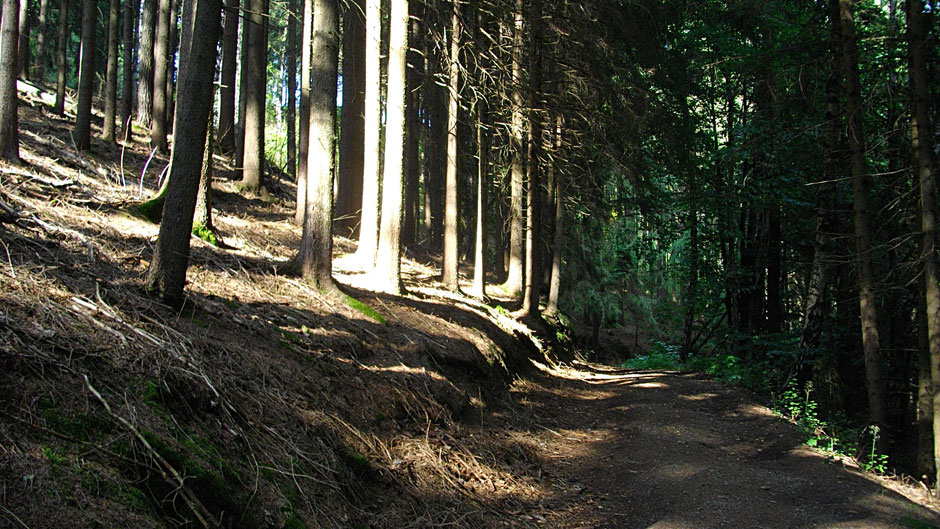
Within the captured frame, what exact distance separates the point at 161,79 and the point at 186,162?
1562 cm

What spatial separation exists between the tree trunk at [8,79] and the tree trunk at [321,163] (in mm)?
5025

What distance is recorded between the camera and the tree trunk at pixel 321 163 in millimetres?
8312

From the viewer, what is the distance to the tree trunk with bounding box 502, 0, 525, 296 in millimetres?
14377

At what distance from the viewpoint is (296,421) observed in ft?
17.6

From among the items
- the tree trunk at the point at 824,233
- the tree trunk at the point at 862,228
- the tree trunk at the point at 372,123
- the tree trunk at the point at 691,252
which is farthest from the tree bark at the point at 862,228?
the tree trunk at the point at 691,252

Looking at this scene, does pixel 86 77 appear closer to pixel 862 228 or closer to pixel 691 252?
pixel 862 228

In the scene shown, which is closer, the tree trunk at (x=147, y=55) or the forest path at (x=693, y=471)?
the forest path at (x=693, y=471)

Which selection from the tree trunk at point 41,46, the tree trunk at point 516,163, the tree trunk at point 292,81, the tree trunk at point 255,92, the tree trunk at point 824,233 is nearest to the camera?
the tree trunk at point 824,233

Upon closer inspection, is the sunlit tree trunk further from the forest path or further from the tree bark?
the tree bark

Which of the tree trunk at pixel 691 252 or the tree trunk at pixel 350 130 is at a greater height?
the tree trunk at pixel 350 130

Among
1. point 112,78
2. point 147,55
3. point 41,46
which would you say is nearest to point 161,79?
point 147,55

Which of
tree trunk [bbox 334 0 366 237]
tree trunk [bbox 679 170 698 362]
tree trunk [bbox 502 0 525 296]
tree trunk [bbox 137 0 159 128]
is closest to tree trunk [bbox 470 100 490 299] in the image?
tree trunk [bbox 502 0 525 296]

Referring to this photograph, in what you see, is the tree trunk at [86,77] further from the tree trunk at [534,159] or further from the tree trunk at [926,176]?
the tree trunk at [926,176]

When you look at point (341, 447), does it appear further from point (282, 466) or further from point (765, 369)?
point (765, 369)
